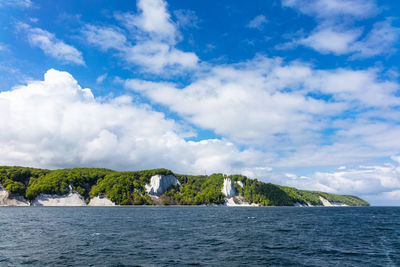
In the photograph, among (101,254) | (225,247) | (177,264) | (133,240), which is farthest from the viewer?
(133,240)

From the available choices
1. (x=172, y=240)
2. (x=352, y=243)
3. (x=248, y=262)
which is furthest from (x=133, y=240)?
(x=352, y=243)

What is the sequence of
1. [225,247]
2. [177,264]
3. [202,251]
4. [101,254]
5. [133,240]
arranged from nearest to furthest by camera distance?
[177,264] → [101,254] → [202,251] → [225,247] → [133,240]

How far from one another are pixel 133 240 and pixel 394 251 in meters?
39.0

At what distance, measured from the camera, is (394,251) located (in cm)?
3572

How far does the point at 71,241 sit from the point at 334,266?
118 ft

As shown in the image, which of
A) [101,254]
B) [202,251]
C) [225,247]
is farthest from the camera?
[225,247]

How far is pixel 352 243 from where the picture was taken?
41.7m

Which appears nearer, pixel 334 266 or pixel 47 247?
pixel 334 266

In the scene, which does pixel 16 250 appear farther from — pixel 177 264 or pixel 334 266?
pixel 334 266

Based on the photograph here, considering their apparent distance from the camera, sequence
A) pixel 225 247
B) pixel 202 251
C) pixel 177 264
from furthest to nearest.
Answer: pixel 225 247, pixel 202 251, pixel 177 264

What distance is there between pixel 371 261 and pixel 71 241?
41.0 metres

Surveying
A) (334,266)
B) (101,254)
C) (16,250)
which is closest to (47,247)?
(16,250)

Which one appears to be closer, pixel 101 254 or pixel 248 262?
pixel 248 262

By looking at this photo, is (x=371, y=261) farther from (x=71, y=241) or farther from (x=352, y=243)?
(x=71, y=241)
